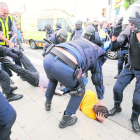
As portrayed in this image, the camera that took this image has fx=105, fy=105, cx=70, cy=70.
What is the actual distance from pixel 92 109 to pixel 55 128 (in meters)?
0.67

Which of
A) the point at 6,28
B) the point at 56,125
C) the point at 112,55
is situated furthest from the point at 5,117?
the point at 112,55

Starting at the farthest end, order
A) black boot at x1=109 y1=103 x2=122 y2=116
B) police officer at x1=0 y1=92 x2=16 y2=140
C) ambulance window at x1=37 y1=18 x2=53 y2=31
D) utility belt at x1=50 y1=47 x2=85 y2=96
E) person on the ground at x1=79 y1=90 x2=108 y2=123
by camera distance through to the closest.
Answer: ambulance window at x1=37 y1=18 x2=53 y2=31, black boot at x1=109 y1=103 x2=122 y2=116, person on the ground at x1=79 y1=90 x2=108 y2=123, utility belt at x1=50 y1=47 x2=85 y2=96, police officer at x1=0 y1=92 x2=16 y2=140

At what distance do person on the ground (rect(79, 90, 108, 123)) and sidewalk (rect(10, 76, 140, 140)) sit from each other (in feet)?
0.27

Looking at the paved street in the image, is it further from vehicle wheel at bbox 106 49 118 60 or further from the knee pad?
vehicle wheel at bbox 106 49 118 60

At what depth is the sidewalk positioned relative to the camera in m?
1.43

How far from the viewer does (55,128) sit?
1544mm

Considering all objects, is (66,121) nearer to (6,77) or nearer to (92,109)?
(92,109)

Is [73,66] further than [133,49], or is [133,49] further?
[133,49]

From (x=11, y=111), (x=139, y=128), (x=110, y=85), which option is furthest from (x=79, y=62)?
(x=110, y=85)

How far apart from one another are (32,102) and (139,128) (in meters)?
1.91

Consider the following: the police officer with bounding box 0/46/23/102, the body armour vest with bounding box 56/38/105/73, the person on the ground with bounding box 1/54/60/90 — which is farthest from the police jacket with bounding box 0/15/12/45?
the body armour vest with bounding box 56/38/105/73

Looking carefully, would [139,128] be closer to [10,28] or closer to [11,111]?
[11,111]

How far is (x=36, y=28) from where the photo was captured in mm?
7734

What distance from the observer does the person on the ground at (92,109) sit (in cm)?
164
